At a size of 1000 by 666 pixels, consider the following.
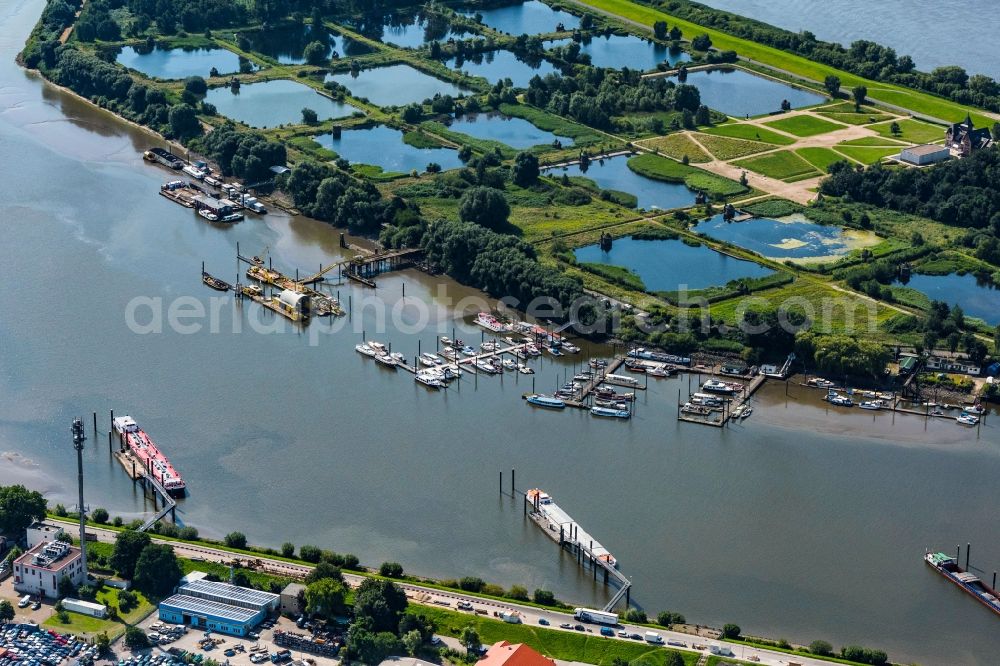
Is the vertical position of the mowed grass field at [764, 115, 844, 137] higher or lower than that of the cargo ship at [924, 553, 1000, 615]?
higher

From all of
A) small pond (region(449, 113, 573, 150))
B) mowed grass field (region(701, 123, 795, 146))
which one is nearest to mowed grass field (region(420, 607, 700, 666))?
small pond (region(449, 113, 573, 150))

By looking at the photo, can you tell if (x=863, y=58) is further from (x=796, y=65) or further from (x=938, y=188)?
(x=938, y=188)

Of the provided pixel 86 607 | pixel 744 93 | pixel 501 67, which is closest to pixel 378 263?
pixel 86 607

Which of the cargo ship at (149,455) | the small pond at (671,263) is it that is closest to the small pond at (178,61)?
the small pond at (671,263)

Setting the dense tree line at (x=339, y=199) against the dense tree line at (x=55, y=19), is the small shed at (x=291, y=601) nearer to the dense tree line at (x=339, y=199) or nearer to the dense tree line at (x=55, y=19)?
the dense tree line at (x=339, y=199)

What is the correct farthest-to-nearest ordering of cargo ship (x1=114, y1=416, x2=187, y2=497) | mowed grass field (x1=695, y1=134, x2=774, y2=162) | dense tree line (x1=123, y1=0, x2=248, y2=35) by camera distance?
1. dense tree line (x1=123, y1=0, x2=248, y2=35)
2. mowed grass field (x1=695, y1=134, x2=774, y2=162)
3. cargo ship (x1=114, y1=416, x2=187, y2=497)

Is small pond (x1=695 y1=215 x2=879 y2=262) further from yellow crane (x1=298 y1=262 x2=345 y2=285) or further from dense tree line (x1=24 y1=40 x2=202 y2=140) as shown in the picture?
dense tree line (x1=24 y1=40 x2=202 y2=140)
